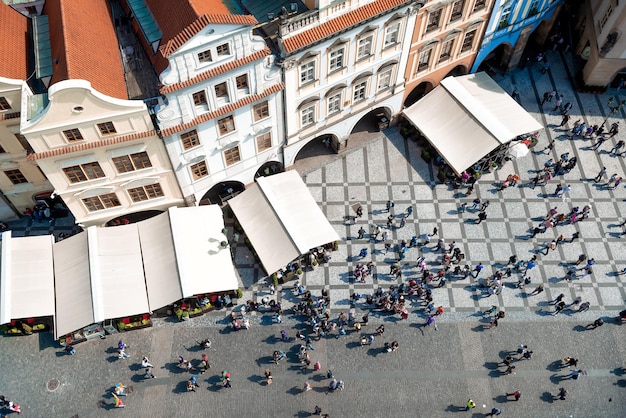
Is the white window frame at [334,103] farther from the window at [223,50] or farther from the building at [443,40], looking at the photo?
the window at [223,50]

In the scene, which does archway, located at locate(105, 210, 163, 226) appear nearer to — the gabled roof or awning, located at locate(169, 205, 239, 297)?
awning, located at locate(169, 205, 239, 297)

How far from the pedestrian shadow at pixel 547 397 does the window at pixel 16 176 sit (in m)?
38.3

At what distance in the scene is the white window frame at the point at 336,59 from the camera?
37.6 m

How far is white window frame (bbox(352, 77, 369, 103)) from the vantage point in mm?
41656

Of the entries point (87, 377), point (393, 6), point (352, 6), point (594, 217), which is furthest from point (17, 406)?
point (594, 217)

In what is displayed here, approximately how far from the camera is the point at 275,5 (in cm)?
3609

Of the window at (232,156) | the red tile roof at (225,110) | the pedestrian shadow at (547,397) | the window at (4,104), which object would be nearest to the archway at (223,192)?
the window at (232,156)

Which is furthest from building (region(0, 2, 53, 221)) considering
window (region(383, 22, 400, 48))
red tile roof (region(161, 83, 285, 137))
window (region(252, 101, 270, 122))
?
window (region(383, 22, 400, 48))

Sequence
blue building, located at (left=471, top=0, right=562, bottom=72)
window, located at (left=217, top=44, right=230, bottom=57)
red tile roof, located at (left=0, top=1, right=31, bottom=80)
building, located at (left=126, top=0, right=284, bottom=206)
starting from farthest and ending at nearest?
blue building, located at (left=471, top=0, right=562, bottom=72) < red tile roof, located at (left=0, top=1, right=31, bottom=80) < window, located at (left=217, top=44, right=230, bottom=57) < building, located at (left=126, top=0, right=284, bottom=206)

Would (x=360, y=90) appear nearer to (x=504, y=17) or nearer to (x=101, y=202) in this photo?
(x=504, y=17)

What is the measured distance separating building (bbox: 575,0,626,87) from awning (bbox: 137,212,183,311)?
126ft

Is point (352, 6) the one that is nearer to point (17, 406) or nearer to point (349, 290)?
point (349, 290)

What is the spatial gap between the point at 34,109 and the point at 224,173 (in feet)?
43.3

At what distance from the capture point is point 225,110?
35344 millimetres
